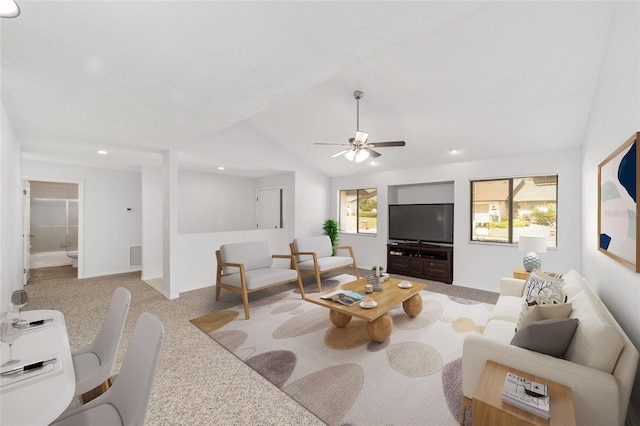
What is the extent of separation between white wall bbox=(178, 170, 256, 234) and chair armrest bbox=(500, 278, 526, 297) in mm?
5856

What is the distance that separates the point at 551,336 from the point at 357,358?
58.4 inches

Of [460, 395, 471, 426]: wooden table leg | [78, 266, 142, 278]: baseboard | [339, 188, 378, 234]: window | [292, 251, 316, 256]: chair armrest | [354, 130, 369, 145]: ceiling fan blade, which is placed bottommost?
[78, 266, 142, 278]: baseboard

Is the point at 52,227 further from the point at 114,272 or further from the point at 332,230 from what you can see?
the point at 332,230

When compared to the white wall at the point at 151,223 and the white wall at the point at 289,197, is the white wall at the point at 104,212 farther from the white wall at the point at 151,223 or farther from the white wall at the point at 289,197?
the white wall at the point at 289,197

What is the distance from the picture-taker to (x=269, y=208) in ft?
22.9

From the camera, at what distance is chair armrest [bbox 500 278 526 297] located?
3010 mm

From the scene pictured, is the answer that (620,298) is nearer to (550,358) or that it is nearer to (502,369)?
(550,358)

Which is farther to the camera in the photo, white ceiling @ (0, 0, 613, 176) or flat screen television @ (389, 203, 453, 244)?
flat screen television @ (389, 203, 453, 244)

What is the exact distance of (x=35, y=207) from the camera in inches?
262

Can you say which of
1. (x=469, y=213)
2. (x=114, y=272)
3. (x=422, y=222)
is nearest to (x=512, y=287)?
(x=469, y=213)

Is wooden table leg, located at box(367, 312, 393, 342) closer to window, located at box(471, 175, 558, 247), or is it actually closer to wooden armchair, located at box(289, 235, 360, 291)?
Answer: wooden armchair, located at box(289, 235, 360, 291)

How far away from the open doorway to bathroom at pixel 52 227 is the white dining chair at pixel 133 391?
6760mm

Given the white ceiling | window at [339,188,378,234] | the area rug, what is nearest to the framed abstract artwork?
the white ceiling

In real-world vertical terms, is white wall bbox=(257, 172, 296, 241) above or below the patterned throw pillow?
above
